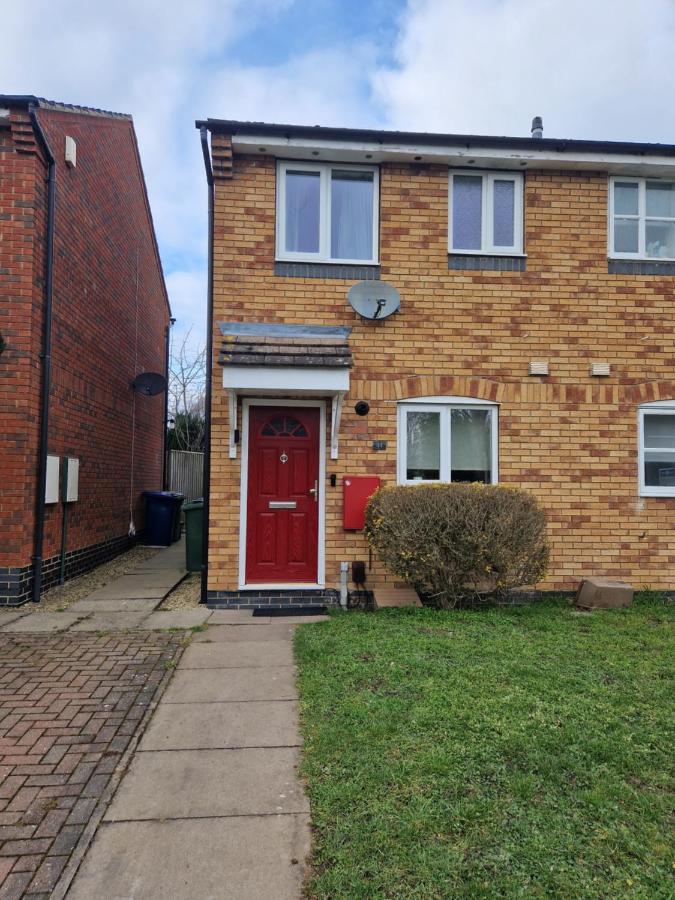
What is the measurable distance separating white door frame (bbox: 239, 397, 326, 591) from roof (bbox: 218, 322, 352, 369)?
74cm

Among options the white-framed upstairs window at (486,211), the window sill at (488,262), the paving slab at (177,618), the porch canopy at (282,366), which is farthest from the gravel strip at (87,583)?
the white-framed upstairs window at (486,211)

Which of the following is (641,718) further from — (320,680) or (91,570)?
(91,570)

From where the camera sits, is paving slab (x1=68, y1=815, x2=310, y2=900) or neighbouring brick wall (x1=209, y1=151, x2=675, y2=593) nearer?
paving slab (x1=68, y1=815, x2=310, y2=900)

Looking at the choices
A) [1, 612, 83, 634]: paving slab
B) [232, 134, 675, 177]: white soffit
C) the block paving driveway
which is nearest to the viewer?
the block paving driveway

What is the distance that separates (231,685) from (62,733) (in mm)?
1164

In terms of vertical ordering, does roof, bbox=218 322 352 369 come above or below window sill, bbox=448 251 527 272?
below

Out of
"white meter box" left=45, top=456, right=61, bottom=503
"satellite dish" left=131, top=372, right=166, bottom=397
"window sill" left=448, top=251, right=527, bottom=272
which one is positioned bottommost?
"white meter box" left=45, top=456, right=61, bottom=503

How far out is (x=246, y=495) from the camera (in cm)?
663

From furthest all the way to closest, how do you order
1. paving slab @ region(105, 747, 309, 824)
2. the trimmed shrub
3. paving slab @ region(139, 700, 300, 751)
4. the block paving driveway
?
the trimmed shrub → paving slab @ region(139, 700, 300, 751) → paving slab @ region(105, 747, 309, 824) → the block paving driveway

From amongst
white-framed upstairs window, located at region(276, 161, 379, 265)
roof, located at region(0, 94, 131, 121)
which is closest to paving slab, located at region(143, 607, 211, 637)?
white-framed upstairs window, located at region(276, 161, 379, 265)

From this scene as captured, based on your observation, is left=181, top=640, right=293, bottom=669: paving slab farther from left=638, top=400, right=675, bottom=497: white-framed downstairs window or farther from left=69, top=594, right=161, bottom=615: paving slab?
left=638, top=400, right=675, bottom=497: white-framed downstairs window

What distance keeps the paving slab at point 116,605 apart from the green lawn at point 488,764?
7.93 ft

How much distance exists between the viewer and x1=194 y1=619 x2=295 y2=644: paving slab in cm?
527

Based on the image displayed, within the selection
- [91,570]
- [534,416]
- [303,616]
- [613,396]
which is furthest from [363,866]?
[91,570]
